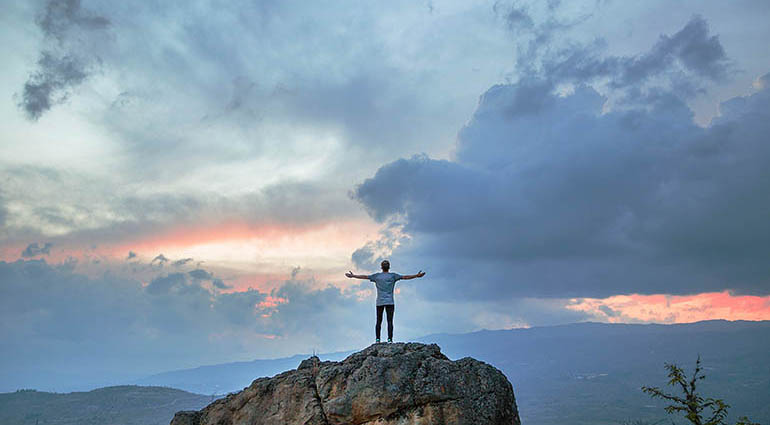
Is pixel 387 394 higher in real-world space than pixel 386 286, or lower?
lower

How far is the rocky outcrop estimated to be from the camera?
1958 centimetres

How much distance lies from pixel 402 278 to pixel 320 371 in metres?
5.67

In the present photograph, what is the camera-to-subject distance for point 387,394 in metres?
19.7

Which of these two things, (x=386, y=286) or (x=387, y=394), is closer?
(x=387, y=394)

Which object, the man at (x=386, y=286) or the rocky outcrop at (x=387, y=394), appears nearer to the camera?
the rocky outcrop at (x=387, y=394)

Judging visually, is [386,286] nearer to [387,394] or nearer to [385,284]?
[385,284]

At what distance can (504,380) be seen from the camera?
68.0 feet

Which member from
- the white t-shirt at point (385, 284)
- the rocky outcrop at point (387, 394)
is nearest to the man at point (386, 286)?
the white t-shirt at point (385, 284)

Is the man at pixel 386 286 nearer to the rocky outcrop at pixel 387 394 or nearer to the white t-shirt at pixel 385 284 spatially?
the white t-shirt at pixel 385 284

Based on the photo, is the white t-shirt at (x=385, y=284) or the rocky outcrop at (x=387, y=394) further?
the white t-shirt at (x=385, y=284)

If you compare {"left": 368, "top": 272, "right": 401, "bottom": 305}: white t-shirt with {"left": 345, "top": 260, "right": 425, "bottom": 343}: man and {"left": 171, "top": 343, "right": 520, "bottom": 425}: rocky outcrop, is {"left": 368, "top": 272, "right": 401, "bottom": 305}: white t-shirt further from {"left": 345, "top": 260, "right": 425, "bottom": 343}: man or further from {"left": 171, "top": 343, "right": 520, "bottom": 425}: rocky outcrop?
{"left": 171, "top": 343, "right": 520, "bottom": 425}: rocky outcrop

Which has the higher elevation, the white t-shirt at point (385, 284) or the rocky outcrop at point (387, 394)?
the white t-shirt at point (385, 284)

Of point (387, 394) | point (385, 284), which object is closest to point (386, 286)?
point (385, 284)

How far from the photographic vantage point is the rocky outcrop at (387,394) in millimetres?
19578
